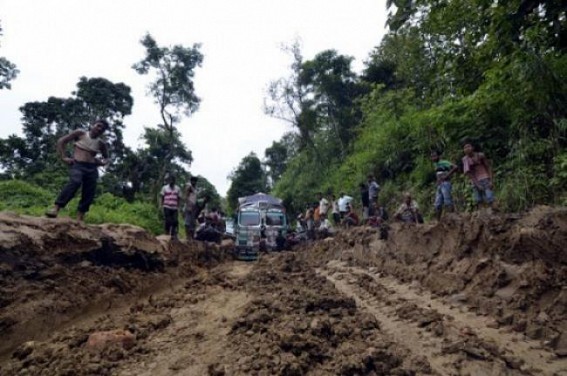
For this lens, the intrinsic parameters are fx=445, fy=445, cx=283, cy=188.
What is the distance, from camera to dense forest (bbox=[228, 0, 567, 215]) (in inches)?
163

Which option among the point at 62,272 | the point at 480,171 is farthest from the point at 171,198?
the point at 480,171

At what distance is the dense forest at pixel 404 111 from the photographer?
4579mm

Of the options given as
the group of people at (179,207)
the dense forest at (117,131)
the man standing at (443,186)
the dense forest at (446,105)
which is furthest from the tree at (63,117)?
the man standing at (443,186)

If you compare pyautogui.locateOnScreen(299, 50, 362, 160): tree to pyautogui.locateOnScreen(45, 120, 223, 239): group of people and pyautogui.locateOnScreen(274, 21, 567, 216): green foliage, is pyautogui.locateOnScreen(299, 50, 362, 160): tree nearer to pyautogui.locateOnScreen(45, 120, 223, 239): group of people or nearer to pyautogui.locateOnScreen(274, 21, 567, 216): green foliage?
pyautogui.locateOnScreen(274, 21, 567, 216): green foliage

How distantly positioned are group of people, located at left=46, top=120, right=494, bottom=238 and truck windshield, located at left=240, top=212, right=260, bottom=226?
4.58 ft

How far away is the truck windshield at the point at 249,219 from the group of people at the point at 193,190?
4.58ft

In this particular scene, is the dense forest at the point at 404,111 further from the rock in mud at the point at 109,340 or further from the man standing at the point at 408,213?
the rock in mud at the point at 109,340

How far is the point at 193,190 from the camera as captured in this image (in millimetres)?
9992

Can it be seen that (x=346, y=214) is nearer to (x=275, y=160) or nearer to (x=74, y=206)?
(x=74, y=206)

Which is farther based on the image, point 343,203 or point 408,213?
point 343,203

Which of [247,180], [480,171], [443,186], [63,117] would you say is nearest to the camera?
[480,171]

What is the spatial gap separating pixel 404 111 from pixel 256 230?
7.21 metres

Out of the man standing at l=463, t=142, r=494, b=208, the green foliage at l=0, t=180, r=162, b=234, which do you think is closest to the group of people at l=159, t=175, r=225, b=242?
the green foliage at l=0, t=180, r=162, b=234

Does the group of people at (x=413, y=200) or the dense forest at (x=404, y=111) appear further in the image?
the group of people at (x=413, y=200)
